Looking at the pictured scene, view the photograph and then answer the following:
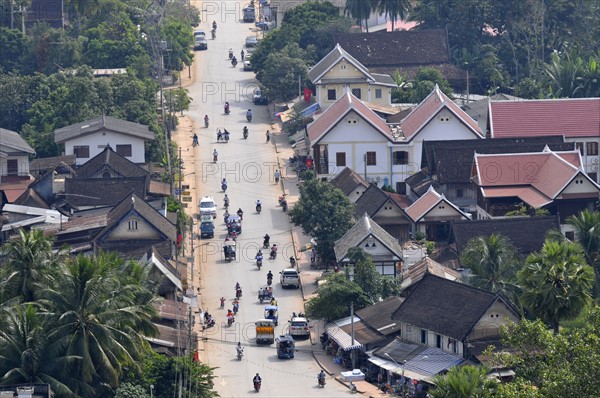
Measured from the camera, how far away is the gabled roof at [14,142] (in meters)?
119

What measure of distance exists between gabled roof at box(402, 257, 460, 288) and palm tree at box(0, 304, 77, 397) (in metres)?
22.0

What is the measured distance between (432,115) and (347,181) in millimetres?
8882

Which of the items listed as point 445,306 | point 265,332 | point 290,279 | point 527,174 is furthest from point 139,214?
point 527,174

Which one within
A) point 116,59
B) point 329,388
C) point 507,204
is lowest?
point 329,388

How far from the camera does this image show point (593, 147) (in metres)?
121

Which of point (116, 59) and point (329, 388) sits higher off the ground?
point (116, 59)

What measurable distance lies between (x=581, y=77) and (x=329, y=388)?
5359 cm

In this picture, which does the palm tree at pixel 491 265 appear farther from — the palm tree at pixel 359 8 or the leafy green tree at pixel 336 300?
the palm tree at pixel 359 8

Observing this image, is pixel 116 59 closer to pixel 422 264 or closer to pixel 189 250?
pixel 189 250

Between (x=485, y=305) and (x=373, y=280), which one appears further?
(x=373, y=280)

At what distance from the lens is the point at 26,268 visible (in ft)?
283

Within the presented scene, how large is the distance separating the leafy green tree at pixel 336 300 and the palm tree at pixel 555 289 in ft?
46.5

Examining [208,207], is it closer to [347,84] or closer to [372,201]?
[372,201]

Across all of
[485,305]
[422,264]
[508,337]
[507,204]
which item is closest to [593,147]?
[507,204]
